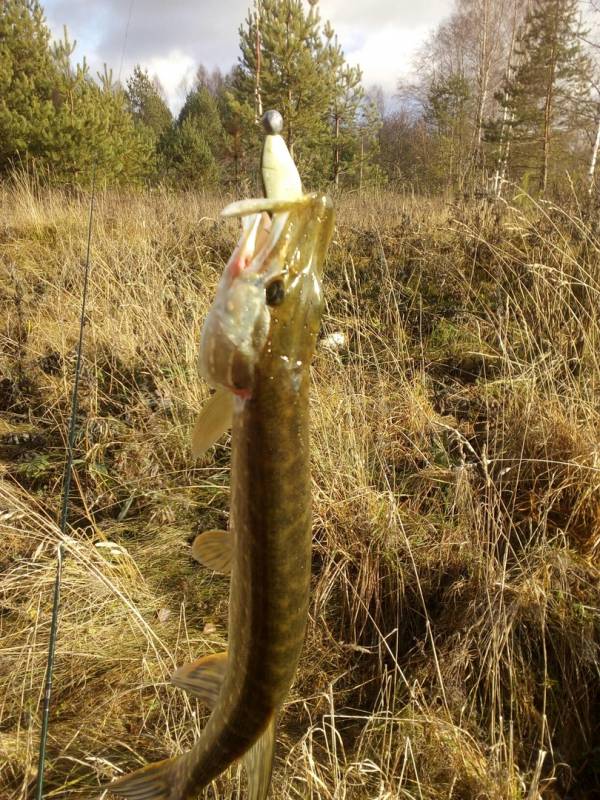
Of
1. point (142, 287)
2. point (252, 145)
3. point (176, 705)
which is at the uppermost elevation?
point (252, 145)

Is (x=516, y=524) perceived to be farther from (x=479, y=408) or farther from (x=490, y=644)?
(x=479, y=408)

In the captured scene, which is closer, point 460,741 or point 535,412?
point 460,741

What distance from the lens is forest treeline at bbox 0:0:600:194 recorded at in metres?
10.2

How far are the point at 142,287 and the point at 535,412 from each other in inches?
108

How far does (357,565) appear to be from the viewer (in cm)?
229

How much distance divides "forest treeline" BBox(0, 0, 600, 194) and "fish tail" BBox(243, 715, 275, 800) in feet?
15.9

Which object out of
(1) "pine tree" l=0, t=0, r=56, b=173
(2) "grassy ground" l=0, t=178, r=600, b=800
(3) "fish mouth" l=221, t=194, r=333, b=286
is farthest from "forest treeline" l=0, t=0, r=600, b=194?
(3) "fish mouth" l=221, t=194, r=333, b=286

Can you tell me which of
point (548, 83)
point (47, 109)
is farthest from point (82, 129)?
point (548, 83)

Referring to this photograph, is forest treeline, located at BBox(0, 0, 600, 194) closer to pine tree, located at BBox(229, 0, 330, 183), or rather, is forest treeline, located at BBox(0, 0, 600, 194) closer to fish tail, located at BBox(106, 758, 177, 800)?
pine tree, located at BBox(229, 0, 330, 183)

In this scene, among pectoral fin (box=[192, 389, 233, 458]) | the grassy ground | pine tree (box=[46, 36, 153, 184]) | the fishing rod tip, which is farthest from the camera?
pine tree (box=[46, 36, 153, 184])

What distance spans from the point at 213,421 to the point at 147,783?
668 millimetres

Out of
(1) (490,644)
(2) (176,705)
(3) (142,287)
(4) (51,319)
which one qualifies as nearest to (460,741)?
(1) (490,644)

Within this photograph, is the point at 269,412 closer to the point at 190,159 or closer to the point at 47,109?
the point at 47,109

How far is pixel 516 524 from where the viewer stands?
2.27m
